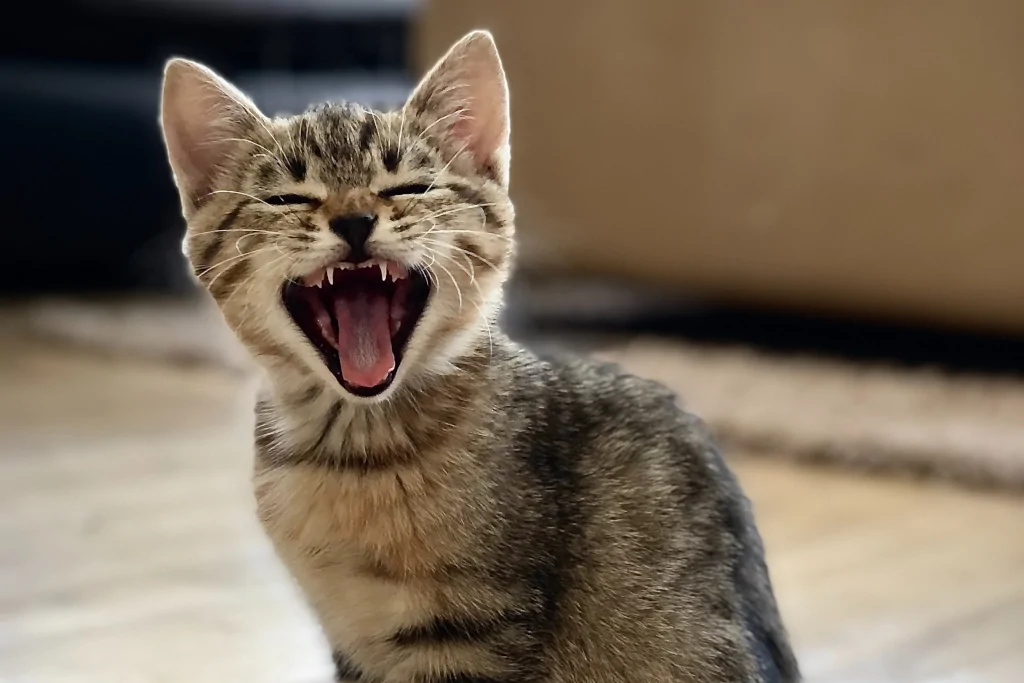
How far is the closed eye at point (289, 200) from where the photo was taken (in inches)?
49.4

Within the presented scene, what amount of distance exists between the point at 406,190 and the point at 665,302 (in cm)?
266

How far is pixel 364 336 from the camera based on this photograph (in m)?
1.25

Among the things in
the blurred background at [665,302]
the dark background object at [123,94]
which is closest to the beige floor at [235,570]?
the blurred background at [665,302]

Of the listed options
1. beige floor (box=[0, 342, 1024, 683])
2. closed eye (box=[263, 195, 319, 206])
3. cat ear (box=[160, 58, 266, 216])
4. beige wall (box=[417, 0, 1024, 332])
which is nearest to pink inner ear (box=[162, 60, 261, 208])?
cat ear (box=[160, 58, 266, 216])

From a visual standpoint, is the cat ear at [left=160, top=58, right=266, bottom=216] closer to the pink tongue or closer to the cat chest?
the pink tongue

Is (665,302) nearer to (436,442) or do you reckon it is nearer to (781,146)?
(781,146)

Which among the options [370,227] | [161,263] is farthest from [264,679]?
[161,263]

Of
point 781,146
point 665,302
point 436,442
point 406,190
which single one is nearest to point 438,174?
point 406,190

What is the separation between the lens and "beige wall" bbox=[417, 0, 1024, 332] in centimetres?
283

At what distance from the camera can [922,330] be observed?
10.6 feet

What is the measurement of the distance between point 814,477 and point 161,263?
2657 millimetres

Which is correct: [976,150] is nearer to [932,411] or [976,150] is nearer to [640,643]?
[932,411]

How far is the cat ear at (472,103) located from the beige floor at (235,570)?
0.65 m

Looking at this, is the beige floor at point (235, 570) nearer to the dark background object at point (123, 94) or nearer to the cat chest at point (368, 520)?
the cat chest at point (368, 520)
